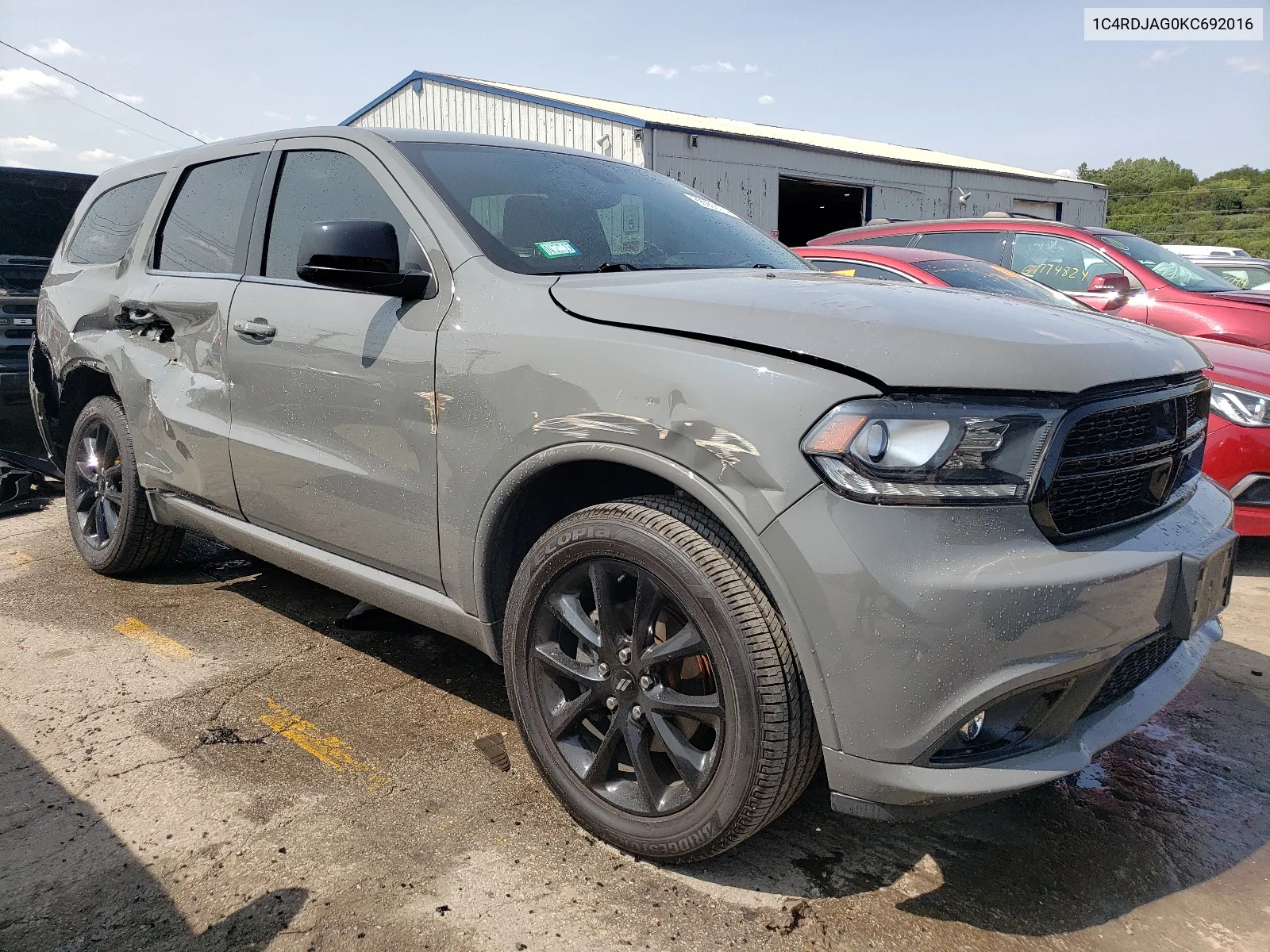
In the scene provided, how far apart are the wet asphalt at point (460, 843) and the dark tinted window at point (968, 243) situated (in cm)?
471

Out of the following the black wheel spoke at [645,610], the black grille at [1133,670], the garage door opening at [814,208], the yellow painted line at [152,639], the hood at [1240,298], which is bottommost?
the yellow painted line at [152,639]

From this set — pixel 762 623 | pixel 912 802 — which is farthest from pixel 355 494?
pixel 912 802

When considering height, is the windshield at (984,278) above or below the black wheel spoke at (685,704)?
above

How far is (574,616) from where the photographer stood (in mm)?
2270

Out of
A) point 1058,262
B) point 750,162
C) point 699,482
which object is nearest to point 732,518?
point 699,482

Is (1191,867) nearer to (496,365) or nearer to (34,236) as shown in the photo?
(496,365)

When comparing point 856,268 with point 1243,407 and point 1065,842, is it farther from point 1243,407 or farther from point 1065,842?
point 1065,842

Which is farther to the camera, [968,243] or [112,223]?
[968,243]

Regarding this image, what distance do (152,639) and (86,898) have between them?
169 centimetres

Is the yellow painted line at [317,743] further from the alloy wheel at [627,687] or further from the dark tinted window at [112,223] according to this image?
the dark tinted window at [112,223]

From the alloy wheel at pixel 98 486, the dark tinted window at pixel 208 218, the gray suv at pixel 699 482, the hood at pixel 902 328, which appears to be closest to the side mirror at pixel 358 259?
the gray suv at pixel 699 482

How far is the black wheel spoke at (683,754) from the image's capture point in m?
2.05

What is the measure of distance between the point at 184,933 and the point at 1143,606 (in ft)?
6.76

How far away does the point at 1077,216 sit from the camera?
24.3m
